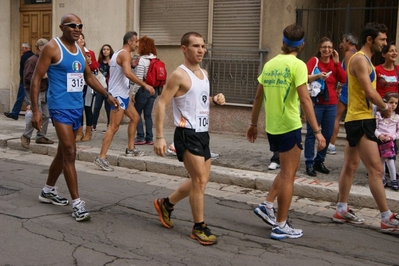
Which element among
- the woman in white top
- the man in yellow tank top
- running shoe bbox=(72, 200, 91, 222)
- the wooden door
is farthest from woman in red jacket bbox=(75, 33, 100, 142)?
the man in yellow tank top

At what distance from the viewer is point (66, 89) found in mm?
6102

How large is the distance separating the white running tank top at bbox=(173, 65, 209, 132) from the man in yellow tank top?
1.52 metres

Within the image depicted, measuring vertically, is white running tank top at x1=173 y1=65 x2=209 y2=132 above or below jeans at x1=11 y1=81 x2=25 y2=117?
above

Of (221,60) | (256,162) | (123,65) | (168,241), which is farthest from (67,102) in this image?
(221,60)

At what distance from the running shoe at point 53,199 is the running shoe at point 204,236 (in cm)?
179

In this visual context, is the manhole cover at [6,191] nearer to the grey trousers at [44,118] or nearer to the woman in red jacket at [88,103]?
the grey trousers at [44,118]

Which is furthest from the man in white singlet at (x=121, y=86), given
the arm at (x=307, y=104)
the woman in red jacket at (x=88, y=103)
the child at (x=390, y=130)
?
the arm at (x=307, y=104)

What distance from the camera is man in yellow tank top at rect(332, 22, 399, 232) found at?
574 centimetres

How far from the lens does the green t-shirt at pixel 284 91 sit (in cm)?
543

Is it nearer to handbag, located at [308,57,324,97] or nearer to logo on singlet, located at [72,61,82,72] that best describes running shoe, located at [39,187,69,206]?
logo on singlet, located at [72,61,82,72]

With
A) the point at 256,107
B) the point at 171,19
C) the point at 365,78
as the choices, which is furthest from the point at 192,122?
the point at 171,19

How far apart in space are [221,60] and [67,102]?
242 inches

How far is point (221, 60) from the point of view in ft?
39.1

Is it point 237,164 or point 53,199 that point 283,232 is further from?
point 237,164
